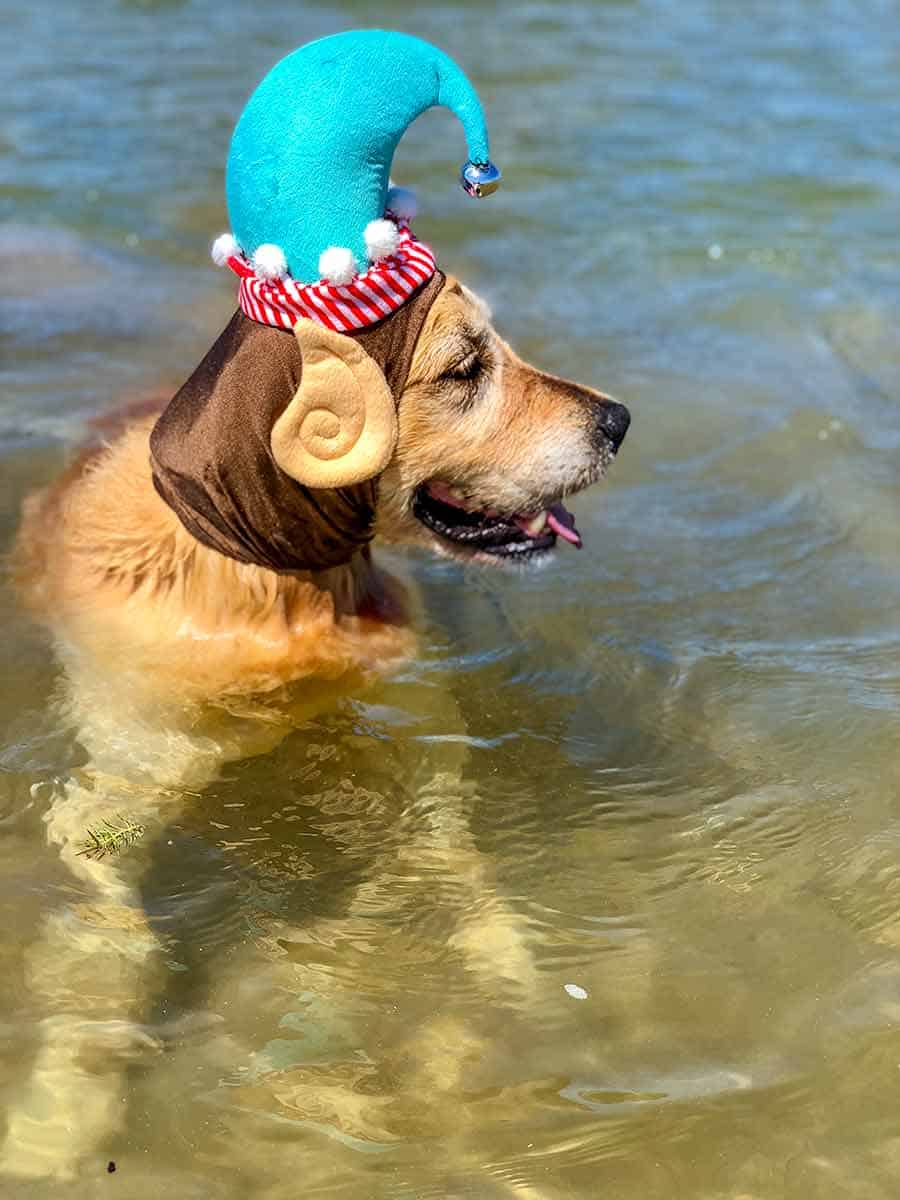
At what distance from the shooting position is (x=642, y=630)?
5.60 m

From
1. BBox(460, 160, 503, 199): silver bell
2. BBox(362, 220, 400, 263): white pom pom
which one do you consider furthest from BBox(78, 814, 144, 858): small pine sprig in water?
BBox(460, 160, 503, 199): silver bell

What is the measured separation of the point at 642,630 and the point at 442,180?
16.1 feet

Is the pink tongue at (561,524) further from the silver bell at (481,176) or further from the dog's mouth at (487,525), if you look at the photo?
the silver bell at (481,176)

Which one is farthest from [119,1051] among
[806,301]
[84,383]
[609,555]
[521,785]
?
[806,301]

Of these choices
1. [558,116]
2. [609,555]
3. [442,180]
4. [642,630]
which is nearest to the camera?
[642,630]

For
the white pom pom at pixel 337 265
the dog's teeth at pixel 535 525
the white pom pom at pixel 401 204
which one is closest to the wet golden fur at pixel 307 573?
the dog's teeth at pixel 535 525

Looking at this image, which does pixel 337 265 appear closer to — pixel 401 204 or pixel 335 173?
pixel 335 173

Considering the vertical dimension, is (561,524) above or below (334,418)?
below

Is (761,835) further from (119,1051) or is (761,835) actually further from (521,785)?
(119,1051)

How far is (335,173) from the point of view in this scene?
13.2 ft

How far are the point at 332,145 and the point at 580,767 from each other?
1994 mm

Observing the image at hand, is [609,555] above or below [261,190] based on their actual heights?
below

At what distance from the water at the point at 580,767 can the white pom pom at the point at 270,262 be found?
1484 mm

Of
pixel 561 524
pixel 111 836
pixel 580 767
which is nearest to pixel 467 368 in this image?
pixel 561 524
